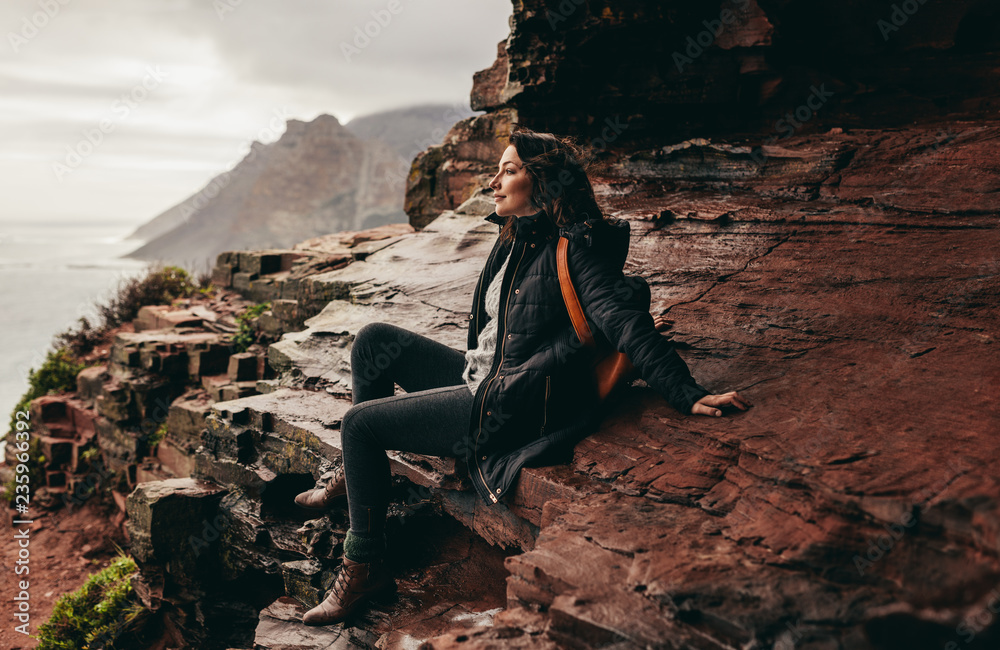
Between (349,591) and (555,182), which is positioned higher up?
(555,182)

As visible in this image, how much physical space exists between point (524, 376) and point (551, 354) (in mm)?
158

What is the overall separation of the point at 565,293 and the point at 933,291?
2.39 m

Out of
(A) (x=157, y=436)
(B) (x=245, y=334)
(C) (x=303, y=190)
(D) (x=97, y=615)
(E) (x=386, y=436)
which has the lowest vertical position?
(D) (x=97, y=615)

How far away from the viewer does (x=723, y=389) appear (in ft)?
11.3

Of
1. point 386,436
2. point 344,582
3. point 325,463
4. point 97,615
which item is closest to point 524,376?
point 386,436

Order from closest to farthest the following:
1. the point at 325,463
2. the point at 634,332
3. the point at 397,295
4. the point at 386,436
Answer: the point at 634,332 → the point at 386,436 → the point at 325,463 → the point at 397,295

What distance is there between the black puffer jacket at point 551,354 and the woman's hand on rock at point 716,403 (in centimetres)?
3

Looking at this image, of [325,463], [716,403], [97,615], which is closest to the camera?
[716,403]

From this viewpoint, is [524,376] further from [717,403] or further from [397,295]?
[397,295]

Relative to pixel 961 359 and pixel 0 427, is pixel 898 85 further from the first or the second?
Answer: pixel 0 427

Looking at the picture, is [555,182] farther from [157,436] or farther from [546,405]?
[157,436]

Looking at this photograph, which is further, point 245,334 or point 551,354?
point 245,334

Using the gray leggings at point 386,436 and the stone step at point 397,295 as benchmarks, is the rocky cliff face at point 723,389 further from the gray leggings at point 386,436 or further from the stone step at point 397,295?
the gray leggings at point 386,436

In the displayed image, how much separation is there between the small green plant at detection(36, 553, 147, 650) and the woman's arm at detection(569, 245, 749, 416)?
5599mm
